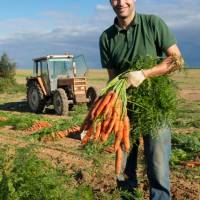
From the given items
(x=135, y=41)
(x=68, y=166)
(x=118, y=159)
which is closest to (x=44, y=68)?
(x=68, y=166)

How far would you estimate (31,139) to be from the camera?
426 inches

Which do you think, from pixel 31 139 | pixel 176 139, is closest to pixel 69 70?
pixel 31 139

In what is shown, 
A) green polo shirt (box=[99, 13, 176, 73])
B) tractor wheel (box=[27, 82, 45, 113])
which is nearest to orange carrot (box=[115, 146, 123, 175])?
green polo shirt (box=[99, 13, 176, 73])

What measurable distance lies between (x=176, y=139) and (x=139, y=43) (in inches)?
201

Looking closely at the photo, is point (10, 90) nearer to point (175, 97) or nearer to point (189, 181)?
point (189, 181)

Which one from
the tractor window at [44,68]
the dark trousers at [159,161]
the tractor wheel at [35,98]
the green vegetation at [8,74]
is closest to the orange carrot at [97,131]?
the dark trousers at [159,161]

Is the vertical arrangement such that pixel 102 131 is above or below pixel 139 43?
below

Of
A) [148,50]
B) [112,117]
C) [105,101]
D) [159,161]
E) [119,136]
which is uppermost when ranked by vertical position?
[148,50]

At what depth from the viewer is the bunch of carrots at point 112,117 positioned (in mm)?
4145

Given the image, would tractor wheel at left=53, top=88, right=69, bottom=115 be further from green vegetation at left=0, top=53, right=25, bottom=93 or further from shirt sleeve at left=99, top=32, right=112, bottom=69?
green vegetation at left=0, top=53, right=25, bottom=93

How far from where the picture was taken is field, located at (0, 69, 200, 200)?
13.5ft

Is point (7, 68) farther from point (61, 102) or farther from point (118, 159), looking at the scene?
point (118, 159)

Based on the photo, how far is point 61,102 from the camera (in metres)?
16.1

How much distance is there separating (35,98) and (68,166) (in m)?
10.5
